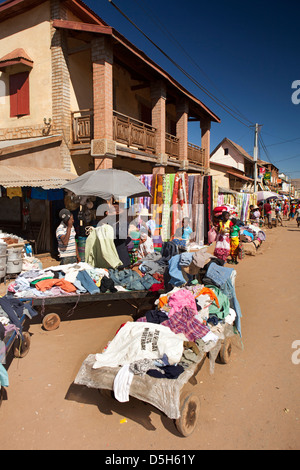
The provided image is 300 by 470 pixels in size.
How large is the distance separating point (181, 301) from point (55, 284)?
2.44 meters

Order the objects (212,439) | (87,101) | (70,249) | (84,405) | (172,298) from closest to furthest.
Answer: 1. (212,439)
2. (84,405)
3. (172,298)
4. (70,249)
5. (87,101)

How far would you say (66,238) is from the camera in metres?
6.85

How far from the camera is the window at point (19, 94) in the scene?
1167cm

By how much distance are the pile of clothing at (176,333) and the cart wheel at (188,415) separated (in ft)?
0.90

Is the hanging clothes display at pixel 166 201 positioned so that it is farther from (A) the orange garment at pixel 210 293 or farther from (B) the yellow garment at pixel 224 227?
(A) the orange garment at pixel 210 293

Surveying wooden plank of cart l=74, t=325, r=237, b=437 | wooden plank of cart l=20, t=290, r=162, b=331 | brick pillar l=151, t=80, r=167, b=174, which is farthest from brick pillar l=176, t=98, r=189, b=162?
wooden plank of cart l=74, t=325, r=237, b=437

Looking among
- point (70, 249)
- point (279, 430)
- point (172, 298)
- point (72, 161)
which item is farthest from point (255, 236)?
point (279, 430)

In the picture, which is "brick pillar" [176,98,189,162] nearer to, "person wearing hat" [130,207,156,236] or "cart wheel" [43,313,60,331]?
"person wearing hat" [130,207,156,236]

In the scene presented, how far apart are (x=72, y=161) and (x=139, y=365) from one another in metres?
9.70

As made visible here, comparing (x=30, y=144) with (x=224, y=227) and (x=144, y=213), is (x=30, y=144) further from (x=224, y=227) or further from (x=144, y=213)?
(x=224, y=227)

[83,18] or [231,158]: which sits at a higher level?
[231,158]

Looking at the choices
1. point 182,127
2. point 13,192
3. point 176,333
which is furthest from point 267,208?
point 176,333

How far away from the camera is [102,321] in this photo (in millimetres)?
5773

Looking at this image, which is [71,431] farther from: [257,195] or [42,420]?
[257,195]
